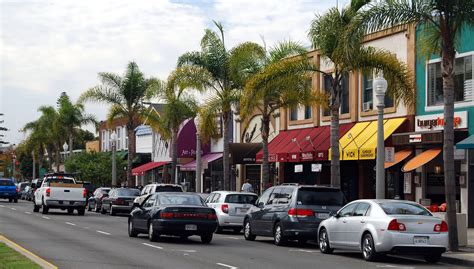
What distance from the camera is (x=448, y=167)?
826 inches

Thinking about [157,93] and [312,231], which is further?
[157,93]

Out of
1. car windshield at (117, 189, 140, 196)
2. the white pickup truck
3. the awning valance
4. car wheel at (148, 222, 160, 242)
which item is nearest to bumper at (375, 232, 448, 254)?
car wheel at (148, 222, 160, 242)

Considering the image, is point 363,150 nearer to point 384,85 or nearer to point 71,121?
point 384,85

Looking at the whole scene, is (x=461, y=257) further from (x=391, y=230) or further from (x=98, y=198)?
(x=98, y=198)

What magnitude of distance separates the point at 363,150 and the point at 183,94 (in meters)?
17.7

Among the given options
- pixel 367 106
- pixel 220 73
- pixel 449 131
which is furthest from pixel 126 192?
pixel 449 131

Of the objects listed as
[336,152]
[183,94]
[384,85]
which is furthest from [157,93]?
[384,85]

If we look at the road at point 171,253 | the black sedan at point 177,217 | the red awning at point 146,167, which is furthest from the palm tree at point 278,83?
the red awning at point 146,167

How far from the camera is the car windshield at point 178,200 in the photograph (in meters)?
23.4

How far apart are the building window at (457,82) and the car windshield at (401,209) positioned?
11.1 metres

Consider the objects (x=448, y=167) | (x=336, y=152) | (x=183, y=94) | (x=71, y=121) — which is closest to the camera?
(x=448, y=167)

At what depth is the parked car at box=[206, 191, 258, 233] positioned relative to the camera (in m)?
28.4

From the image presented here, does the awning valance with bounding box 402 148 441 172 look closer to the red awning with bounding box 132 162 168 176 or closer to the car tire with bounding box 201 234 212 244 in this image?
the car tire with bounding box 201 234 212 244

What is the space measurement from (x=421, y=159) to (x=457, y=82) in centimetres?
312
